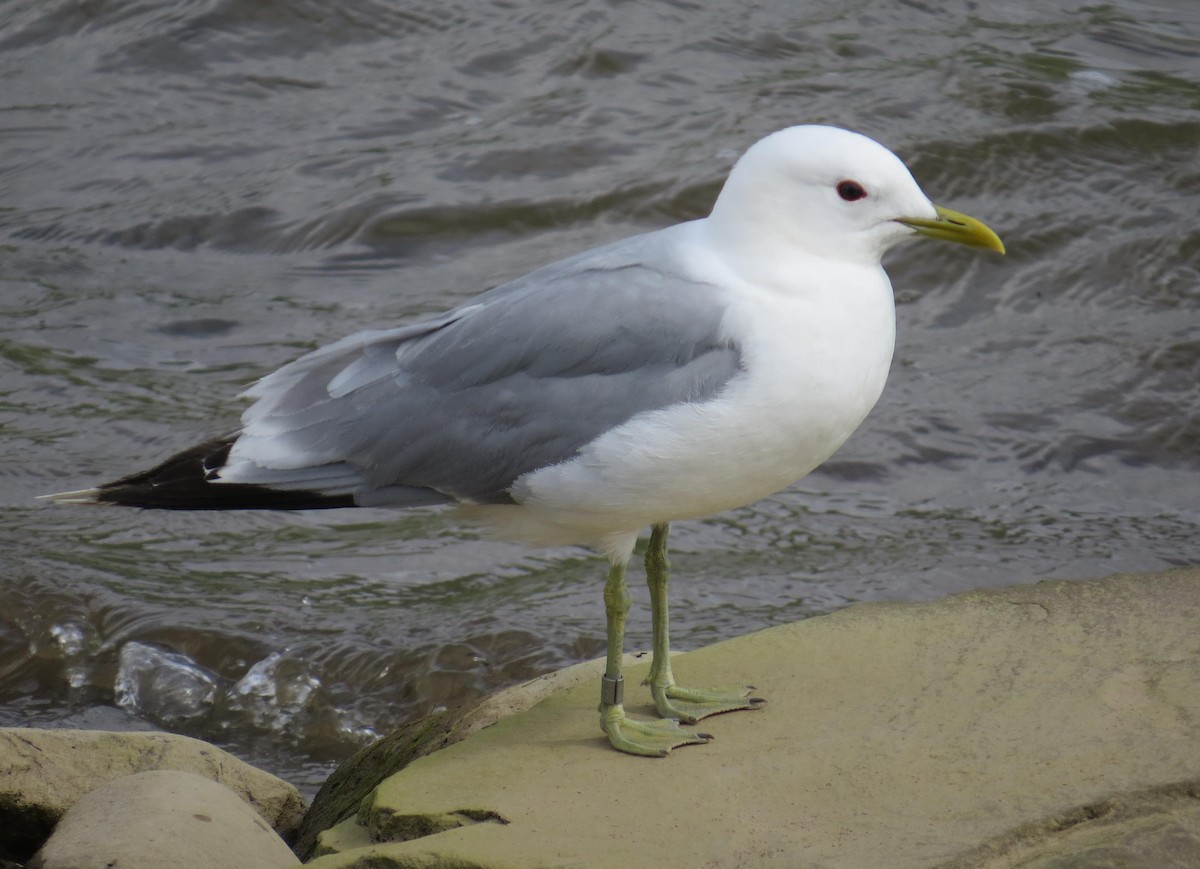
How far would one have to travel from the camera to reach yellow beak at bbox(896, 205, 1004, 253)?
399 cm

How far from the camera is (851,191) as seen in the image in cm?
392

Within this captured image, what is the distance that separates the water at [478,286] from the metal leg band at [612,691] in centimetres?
141

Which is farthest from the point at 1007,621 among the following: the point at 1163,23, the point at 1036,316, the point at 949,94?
the point at 1163,23

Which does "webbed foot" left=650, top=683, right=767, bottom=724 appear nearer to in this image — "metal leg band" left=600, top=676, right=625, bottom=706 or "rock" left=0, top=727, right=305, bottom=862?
"metal leg band" left=600, top=676, right=625, bottom=706

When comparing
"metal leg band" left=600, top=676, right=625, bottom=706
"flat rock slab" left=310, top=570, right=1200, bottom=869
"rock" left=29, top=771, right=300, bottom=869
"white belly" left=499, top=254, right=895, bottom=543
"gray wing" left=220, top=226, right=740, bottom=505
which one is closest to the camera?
"flat rock slab" left=310, top=570, right=1200, bottom=869

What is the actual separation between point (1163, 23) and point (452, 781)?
26.9 ft

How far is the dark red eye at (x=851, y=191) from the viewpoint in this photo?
3.91 meters

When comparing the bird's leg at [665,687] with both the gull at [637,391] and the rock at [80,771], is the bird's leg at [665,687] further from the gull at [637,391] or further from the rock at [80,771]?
the rock at [80,771]

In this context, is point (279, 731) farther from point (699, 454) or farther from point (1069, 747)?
point (1069, 747)

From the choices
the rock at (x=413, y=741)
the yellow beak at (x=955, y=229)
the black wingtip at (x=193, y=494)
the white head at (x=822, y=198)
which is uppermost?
the white head at (x=822, y=198)

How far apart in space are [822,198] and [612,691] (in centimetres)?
144

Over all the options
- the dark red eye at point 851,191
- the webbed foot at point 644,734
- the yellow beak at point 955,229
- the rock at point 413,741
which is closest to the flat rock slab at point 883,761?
the webbed foot at point 644,734

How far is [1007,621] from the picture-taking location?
14.5ft

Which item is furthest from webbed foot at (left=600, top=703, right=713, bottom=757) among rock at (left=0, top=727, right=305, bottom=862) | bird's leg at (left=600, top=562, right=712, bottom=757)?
rock at (left=0, top=727, right=305, bottom=862)
